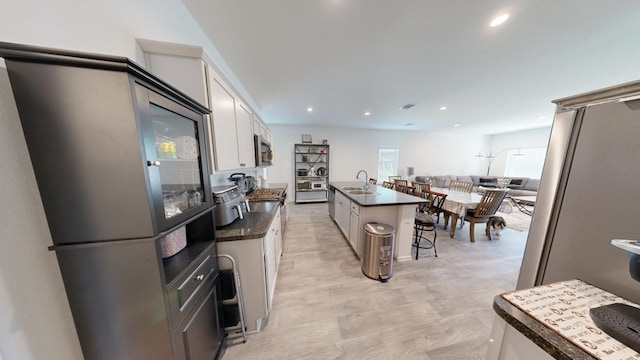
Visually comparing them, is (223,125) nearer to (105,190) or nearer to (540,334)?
(105,190)

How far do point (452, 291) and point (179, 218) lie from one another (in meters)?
2.73

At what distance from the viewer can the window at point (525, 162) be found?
6.05 metres

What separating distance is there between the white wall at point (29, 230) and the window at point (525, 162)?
32.9 feet

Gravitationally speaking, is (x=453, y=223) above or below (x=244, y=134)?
below

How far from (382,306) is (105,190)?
223 cm

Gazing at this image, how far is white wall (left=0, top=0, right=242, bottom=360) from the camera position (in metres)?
0.56

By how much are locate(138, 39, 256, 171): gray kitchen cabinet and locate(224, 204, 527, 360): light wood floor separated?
5.05 ft

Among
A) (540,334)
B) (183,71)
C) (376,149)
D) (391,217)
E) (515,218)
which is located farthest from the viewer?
(376,149)

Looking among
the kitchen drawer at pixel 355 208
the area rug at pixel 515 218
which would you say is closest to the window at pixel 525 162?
the area rug at pixel 515 218

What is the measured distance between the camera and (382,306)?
1.76m

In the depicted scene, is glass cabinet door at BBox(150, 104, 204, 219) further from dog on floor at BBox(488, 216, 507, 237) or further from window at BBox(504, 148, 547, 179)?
window at BBox(504, 148, 547, 179)

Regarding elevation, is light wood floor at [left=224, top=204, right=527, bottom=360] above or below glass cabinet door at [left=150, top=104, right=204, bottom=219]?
below

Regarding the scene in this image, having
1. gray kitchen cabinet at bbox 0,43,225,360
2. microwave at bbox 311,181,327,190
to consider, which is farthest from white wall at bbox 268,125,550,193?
gray kitchen cabinet at bbox 0,43,225,360

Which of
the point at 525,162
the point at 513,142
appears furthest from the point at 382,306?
the point at 513,142
